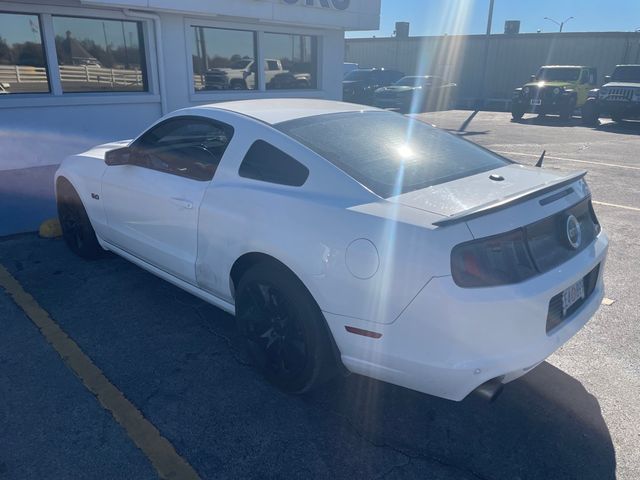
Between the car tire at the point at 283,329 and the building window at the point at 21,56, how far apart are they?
5.27 m

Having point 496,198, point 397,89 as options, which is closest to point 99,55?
point 496,198

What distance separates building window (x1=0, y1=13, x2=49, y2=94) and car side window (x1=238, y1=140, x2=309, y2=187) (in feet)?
16.3

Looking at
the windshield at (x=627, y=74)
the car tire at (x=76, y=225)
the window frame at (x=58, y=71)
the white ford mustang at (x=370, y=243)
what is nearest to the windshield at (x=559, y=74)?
the windshield at (x=627, y=74)

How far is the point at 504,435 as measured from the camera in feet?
8.88

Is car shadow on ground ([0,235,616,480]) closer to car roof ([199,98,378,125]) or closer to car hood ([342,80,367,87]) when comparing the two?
car roof ([199,98,378,125])

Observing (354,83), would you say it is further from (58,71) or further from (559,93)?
(58,71)

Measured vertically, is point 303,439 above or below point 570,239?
below

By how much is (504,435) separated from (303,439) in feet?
3.47

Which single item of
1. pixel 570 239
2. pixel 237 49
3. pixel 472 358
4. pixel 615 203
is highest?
pixel 237 49

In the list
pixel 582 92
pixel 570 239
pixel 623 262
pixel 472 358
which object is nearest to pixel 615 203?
pixel 623 262

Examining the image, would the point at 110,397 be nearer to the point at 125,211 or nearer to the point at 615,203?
the point at 125,211

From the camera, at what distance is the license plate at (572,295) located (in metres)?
2.57

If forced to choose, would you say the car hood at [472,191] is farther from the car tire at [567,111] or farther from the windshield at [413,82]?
the windshield at [413,82]

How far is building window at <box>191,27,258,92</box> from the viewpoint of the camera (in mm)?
8344
